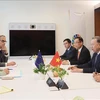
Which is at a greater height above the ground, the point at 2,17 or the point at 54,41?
the point at 2,17

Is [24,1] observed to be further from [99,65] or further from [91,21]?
[99,65]

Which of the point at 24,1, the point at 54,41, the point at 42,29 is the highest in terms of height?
the point at 24,1

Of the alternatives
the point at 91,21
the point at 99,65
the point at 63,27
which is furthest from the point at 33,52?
the point at 99,65

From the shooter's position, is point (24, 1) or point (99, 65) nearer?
point (99, 65)

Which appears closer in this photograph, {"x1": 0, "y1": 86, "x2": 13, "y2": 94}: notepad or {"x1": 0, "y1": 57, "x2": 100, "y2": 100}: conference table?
{"x1": 0, "y1": 57, "x2": 100, "y2": 100}: conference table

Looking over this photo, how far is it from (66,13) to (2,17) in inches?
78.7

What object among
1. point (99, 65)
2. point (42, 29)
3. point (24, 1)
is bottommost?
point (99, 65)

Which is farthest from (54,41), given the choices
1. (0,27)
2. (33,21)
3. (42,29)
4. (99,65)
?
(99,65)

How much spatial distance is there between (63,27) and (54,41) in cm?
54

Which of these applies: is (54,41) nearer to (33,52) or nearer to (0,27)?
(33,52)

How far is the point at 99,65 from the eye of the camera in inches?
103

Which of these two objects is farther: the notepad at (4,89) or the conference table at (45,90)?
the notepad at (4,89)

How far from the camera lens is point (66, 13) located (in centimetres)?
580

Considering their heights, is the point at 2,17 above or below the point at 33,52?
above
